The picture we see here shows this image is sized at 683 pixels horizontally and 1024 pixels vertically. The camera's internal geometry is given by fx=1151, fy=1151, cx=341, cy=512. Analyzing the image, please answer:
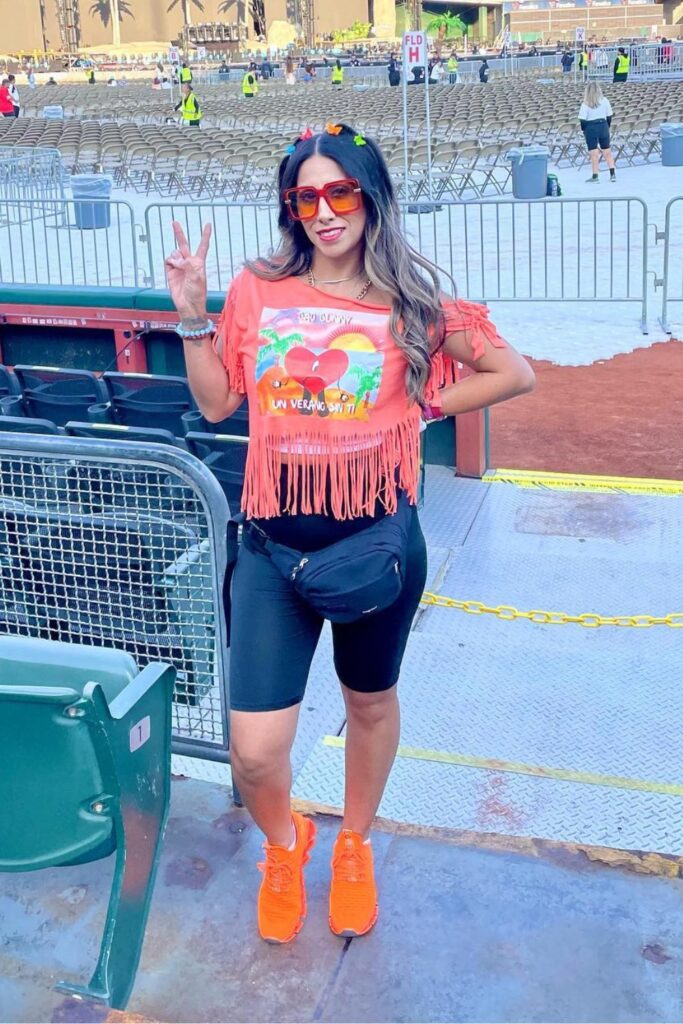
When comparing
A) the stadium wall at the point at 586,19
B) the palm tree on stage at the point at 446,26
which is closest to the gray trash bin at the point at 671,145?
the stadium wall at the point at 586,19

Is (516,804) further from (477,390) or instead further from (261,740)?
(477,390)

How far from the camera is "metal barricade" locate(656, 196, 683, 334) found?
9.78 meters

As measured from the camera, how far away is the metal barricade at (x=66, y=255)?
38.3ft

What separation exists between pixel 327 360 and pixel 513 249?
8.44m

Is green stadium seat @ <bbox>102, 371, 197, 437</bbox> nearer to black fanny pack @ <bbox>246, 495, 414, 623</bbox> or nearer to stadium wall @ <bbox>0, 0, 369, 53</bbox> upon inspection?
black fanny pack @ <bbox>246, 495, 414, 623</bbox>

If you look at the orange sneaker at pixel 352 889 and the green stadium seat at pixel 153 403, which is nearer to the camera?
the orange sneaker at pixel 352 889

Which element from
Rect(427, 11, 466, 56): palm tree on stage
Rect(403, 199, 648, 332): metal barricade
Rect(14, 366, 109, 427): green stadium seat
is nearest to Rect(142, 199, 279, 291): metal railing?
Rect(403, 199, 648, 332): metal barricade

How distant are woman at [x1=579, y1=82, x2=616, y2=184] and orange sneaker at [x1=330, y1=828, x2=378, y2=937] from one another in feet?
57.0

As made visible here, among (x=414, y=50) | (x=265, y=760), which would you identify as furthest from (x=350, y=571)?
(x=414, y=50)

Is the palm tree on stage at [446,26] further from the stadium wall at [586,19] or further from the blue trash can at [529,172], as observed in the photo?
the blue trash can at [529,172]

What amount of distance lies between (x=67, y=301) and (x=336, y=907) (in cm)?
536

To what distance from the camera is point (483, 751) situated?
12.1 ft

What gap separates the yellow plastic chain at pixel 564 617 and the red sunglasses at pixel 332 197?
2599 millimetres

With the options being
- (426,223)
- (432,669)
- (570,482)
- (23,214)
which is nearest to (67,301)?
(570,482)
